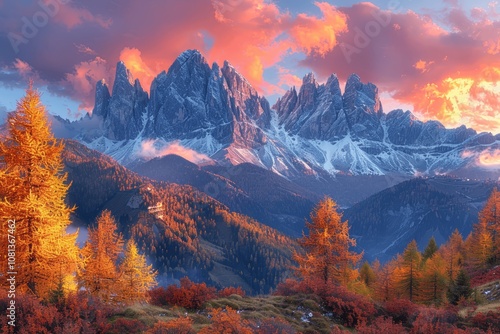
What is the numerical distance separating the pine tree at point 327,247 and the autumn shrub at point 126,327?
18311mm

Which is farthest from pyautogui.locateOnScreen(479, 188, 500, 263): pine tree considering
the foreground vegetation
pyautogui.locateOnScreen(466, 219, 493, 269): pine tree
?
the foreground vegetation

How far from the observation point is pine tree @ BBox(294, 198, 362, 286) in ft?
97.2

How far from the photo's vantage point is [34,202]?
17.4 m

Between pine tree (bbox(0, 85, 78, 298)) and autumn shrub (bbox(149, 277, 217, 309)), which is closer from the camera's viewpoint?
pine tree (bbox(0, 85, 78, 298))

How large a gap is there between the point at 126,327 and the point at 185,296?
23.0ft

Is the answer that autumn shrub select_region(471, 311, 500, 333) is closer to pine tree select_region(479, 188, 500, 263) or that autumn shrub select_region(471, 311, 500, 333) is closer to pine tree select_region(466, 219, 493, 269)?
pine tree select_region(466, 219, 493, 269)

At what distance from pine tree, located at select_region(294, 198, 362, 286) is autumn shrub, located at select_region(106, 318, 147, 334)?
721 inches

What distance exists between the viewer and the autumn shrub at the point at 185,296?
2070 cm

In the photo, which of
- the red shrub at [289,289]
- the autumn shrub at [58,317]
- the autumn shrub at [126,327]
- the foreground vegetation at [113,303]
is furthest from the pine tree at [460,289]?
the autumn shrub at [58,317]

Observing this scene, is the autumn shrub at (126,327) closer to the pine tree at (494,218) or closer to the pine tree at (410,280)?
the pine tree at (410,280)

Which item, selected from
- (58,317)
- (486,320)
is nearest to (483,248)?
(486,320)

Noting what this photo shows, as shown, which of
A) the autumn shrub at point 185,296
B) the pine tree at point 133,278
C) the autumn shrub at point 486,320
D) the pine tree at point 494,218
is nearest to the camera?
the autumn shrub at point 486,320

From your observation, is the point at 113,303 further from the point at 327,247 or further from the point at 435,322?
the point at 435,322

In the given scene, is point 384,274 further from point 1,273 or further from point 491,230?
point 1,273
